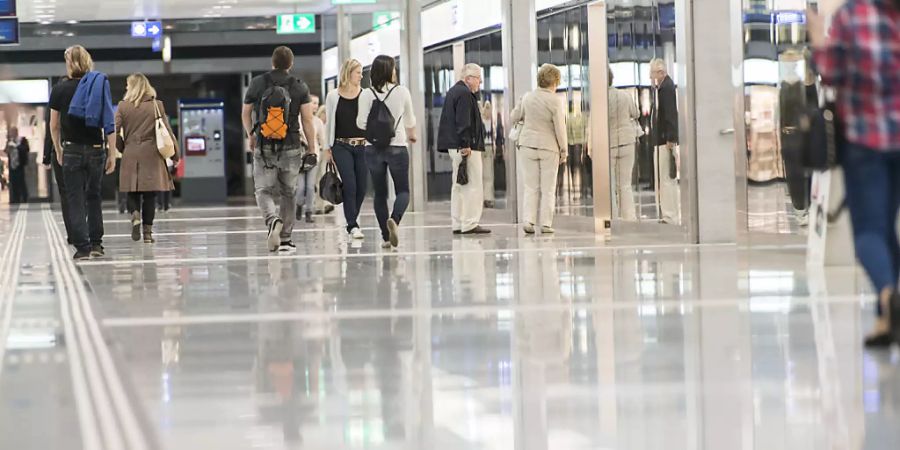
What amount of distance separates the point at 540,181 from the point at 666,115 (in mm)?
1879

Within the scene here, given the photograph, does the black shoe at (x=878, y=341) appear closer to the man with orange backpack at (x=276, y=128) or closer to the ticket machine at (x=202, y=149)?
the man with orange backpack at (x=276, y=128)

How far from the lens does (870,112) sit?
5.96 meters

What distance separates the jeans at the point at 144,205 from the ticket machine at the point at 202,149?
70.9 ft

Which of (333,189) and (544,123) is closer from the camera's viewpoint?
(333,189)

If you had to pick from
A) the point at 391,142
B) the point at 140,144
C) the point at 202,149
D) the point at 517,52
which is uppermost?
the point at 517,52

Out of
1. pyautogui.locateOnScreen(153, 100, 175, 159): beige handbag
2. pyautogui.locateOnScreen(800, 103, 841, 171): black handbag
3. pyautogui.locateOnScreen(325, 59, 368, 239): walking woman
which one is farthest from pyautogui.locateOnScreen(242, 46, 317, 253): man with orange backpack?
pyautogui.locateOnScreen(800, 103, 841, 171): black handbag

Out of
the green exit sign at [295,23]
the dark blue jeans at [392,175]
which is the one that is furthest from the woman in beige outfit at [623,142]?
the green exit sign at [295,23]

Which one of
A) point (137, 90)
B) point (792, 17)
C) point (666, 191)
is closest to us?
point (792, 17)

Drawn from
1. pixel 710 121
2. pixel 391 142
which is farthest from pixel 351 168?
pixel 710 121

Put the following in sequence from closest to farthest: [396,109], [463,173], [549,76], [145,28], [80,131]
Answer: [80,131], [396,109], [549,76], [463,173], [145,28]

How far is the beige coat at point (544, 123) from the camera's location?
15461mm

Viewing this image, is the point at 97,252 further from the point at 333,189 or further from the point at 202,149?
the point at 202,149

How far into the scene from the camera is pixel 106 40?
39.3 metres

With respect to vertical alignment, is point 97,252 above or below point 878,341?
above
